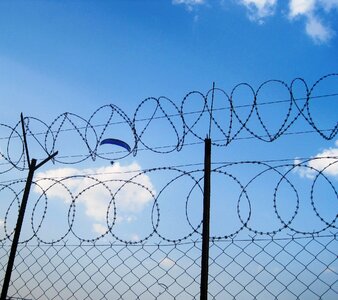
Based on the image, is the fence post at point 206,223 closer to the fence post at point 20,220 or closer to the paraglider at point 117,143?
the paraglider at point 117,143

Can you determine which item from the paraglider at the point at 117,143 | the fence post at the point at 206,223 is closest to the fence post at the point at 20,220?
the paraglider at the point at 117,143

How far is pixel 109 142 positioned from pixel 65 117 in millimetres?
945

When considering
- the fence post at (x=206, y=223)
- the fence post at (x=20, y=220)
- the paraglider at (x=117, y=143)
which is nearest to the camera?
the fence post at (x=206, y=223)

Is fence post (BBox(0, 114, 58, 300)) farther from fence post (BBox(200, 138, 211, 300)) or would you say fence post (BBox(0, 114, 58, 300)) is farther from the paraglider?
fence post (BBox(200, 138, 211, 300))

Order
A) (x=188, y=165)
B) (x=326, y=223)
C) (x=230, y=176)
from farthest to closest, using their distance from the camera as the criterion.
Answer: (x=188, y=165) < (x=230, y=176) < (x=326, y=223)

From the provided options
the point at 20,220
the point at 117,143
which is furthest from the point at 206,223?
the point at 20,220

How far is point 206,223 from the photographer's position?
4508 mm

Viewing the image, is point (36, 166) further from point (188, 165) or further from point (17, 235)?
point (188, 165)

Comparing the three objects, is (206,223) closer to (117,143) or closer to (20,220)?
(117,143)

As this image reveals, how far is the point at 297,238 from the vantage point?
13.9 ft

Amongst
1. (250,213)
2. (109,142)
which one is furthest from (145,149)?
(250,213)

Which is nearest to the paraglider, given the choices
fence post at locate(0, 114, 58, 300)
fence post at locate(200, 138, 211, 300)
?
fence post at locate(0, 114, 58, 300)

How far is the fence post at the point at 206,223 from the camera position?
4.24 metres

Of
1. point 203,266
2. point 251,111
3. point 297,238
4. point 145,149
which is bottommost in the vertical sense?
point 203,266
